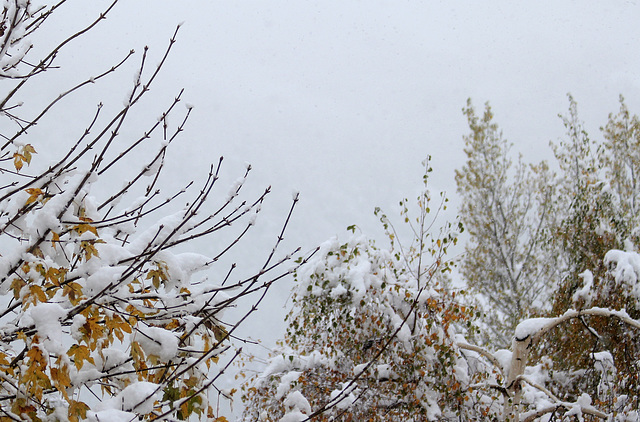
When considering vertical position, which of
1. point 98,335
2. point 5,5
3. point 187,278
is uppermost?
point 5,5

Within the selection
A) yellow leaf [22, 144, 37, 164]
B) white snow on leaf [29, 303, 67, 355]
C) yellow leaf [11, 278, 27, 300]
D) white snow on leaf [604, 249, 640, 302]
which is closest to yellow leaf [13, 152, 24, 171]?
yellow leaf [22, 144, 37, 164]

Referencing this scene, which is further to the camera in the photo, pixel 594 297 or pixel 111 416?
pixel 594 297

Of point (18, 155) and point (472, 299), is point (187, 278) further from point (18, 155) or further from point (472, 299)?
point (472, 299)

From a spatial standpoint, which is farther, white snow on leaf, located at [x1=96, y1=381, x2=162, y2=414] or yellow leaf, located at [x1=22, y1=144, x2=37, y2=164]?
yellow leaf, located at [x1=22, y1=144, x2=37, y2=164]

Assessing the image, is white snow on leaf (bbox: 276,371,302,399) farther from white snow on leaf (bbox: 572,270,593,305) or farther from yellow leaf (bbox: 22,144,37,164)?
white snow on leaf (bbox: 572,270,593,305)

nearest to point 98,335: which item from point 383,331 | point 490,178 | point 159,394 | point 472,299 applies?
point 159,394

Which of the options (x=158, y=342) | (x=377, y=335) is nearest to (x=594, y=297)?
(x=377, y=335)

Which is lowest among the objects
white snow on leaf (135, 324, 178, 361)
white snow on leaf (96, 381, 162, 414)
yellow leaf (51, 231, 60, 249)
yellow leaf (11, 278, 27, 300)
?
white snow on leaf (96, 381, 162, 414)

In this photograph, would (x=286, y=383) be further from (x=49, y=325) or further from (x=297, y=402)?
(x=49, y=325)

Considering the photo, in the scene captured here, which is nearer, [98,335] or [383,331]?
[98,335]

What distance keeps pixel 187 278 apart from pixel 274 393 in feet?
13.1

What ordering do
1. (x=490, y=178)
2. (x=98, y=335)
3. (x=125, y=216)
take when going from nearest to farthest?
1. (x=98, y=335)
2. (x=125, y=216)
3. (x=490, y=178)

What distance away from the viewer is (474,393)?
5.23 metres

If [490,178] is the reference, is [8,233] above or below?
below
